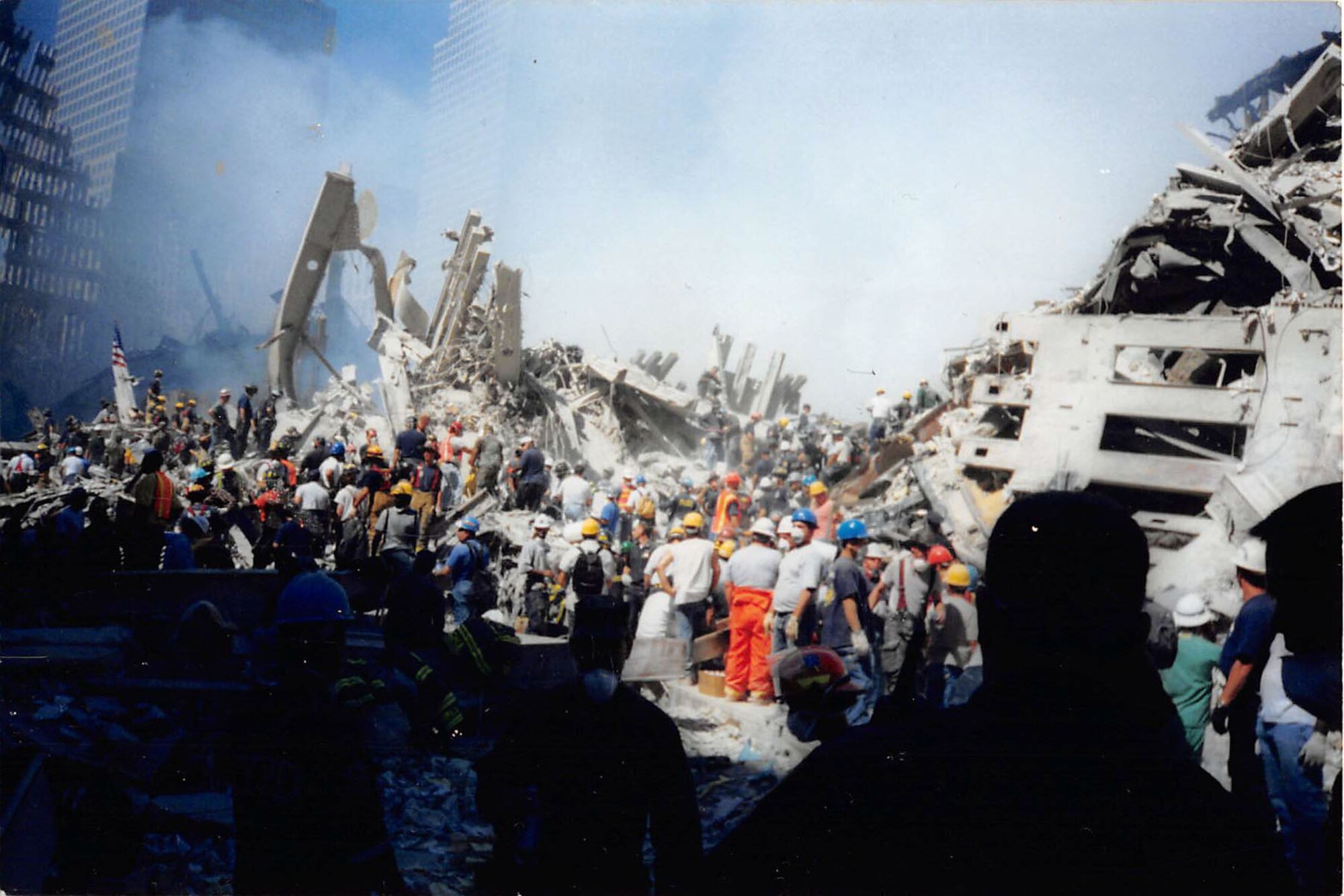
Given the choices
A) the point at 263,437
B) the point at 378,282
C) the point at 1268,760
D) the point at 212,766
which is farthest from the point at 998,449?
the point at 263,437

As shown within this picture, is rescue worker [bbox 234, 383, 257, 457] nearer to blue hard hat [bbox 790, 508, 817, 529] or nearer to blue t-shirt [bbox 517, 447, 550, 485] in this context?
blue t-shirt [bbox 517, 447, 550, 485]

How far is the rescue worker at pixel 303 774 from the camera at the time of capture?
2232 millimetres

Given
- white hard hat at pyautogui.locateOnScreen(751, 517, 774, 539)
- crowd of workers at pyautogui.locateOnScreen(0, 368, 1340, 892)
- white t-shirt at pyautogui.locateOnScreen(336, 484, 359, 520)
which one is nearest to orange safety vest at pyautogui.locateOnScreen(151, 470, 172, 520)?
crowd of workers at pyautogui.locateOnScreen(0, 368, 1340, 892)

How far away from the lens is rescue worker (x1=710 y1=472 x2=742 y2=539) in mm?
8633

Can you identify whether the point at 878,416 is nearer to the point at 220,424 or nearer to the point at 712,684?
the point at 712,684

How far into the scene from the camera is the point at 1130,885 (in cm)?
115

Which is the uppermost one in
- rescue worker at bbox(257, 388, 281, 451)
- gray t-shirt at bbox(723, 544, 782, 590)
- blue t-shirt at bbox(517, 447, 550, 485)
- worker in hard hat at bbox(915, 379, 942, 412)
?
worker in hard hat at bbox(915, 379, 942, 412)

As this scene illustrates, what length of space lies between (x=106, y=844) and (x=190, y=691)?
151cm

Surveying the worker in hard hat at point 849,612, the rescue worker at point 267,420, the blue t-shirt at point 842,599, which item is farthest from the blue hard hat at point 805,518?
the rescue worker at point 267,420

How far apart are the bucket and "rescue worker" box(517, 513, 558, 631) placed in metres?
1.49

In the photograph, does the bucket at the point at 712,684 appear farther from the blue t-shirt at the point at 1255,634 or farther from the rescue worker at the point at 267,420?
the rescue worker at the point at 267,420

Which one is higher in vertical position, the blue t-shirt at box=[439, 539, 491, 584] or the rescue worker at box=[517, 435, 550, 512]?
the rescue worker at box=[517, 435, 550, 512]

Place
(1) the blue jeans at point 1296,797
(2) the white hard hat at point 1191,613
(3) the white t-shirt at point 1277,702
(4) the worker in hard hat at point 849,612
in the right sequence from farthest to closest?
1. (4) the worker in hard hat at point 849,612
2. (2) the white hard hat at point 1191,613
3. (3) the white t-shirt at point 1277,702
4. (1) the blue jeans at point 1296,797

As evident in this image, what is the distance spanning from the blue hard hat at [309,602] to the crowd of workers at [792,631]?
0.01 m
